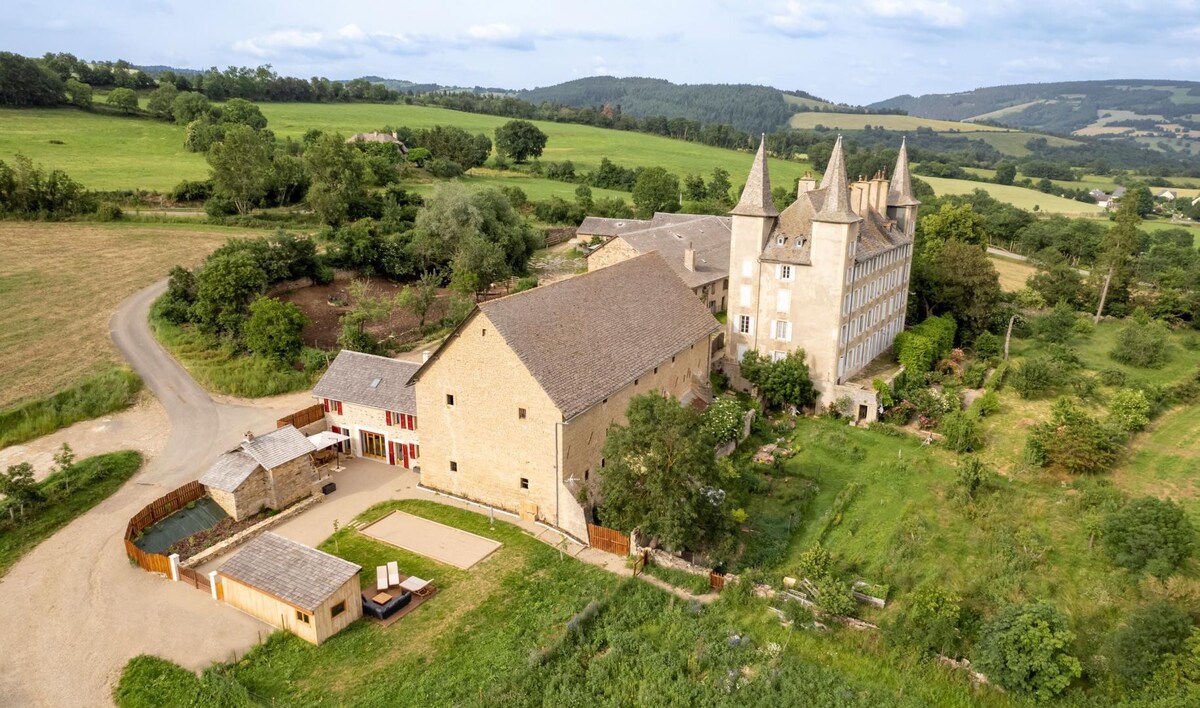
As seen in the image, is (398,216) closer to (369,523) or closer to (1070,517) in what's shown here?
(369,523)

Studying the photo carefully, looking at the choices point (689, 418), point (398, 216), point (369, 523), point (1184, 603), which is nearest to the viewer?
point (1184, 603)

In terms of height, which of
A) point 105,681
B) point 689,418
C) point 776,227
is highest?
point 776,227

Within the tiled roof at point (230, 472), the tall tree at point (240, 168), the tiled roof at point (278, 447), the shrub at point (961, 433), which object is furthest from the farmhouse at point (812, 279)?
the tall tree at point (240, 168)

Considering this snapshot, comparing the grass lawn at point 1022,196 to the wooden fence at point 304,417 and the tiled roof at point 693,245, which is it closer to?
the tiled roof at point 693,245

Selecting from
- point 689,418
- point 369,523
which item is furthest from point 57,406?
point 689,418

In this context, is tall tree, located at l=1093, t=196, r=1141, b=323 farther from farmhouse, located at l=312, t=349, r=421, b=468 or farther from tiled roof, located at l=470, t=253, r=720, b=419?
farmhouse, located at l=312, t=349, r=421, b=468

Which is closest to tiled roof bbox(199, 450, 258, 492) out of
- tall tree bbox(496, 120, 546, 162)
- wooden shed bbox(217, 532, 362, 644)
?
wooden shed bbox(217, 532, 362, 644)
